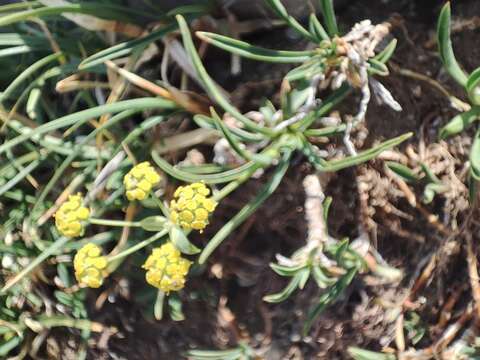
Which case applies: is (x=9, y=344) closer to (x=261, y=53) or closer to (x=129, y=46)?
(x=129, y=46)

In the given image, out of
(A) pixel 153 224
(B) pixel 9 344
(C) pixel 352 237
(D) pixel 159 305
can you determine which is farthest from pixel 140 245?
(B) pixel 9 344

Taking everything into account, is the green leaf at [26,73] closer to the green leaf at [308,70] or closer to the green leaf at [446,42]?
the green leaf at [308,70]

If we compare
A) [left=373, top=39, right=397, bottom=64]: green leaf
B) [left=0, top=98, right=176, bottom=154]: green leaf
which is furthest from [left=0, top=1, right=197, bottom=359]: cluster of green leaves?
[left=373, top=39, right=397, bottom=64]: green leaf

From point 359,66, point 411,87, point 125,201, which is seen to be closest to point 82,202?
point 125,201

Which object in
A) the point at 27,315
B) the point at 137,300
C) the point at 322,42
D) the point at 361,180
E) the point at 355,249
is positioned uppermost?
the point at 322,42

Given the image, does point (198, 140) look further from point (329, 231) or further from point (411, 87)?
point (411, 87)

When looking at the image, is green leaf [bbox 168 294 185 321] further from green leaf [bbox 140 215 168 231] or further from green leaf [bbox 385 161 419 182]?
green leaf [bbox 385 161 419 182]

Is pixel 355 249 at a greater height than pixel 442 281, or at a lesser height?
greater

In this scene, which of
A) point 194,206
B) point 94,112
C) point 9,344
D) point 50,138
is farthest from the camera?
point 9,344
